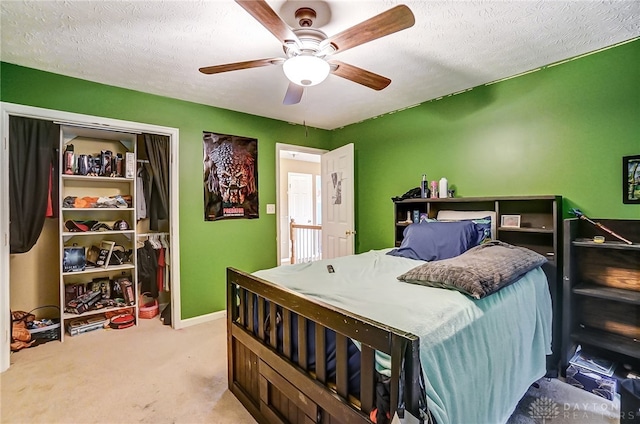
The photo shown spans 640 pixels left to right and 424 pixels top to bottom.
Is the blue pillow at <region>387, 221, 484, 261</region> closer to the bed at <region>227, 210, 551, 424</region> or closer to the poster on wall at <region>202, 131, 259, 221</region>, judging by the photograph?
the bed at <region>227, 210, 551, 424</region>

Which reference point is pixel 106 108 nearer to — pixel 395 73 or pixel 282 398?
pixel 395 73

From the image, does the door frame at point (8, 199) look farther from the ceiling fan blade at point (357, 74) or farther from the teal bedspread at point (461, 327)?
the ceiling fan blade at point (357, 74)

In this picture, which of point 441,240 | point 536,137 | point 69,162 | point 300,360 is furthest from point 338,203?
point 69,162

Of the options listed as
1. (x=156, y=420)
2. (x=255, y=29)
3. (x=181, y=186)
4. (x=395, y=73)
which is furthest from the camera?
(x=181, y=186)

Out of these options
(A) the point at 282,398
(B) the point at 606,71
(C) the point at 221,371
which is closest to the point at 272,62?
(A) the point at 282,398

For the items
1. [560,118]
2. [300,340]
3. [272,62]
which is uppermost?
[272,62]

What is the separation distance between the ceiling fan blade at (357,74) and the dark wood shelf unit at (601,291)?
1.65 meters

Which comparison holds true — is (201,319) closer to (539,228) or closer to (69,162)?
(69,162)

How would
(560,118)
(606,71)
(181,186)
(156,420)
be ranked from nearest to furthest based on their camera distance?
(156,420), (606,71), (560,118), (181,186)

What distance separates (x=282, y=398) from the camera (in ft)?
5.14

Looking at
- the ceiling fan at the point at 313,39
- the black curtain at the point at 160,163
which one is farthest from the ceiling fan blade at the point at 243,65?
the black curtain at the point at 160,163

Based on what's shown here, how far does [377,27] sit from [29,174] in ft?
9.97

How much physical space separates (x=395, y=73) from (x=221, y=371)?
110 inches

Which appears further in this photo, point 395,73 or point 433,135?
point 433,135
